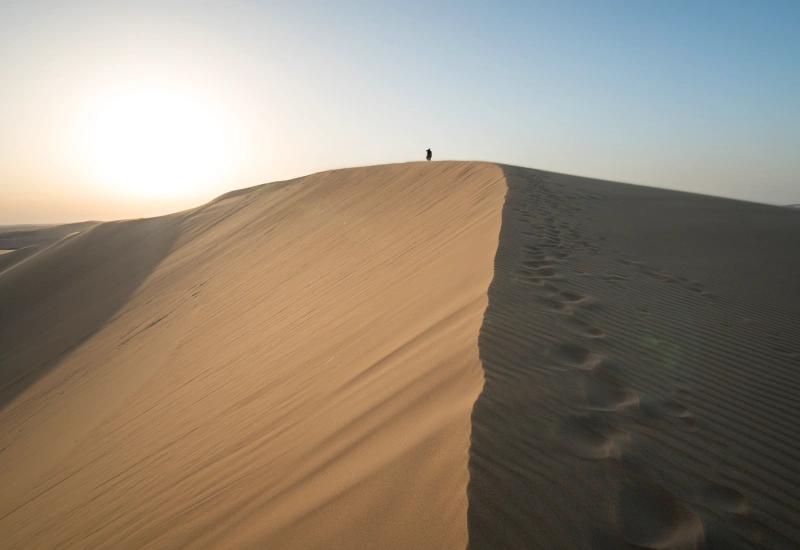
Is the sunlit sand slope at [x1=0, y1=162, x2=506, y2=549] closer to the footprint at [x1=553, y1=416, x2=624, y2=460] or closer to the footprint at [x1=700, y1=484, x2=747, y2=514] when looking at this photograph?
the footprint at [x1=553, y1=416, x2=624, y2=460]

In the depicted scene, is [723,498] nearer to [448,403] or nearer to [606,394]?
[606,394]

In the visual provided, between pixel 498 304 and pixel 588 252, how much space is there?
316 centimetres

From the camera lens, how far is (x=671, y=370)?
278 cm

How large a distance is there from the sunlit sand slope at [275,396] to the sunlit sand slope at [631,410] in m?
0.19

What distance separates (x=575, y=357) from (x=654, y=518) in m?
1.18

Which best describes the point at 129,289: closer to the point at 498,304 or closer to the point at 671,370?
the point at 498,304

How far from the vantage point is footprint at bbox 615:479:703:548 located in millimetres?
1538

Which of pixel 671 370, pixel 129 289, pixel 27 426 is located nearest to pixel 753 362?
pixel 671 370

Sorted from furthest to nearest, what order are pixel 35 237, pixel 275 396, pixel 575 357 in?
1. pixel 35 237
2. pixel 275 396
3. pixel 575 357

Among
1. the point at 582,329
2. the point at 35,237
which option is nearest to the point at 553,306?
the point at 582,329

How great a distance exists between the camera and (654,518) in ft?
5.32

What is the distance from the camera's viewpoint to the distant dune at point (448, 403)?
1.70 metres

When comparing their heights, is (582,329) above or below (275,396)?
above

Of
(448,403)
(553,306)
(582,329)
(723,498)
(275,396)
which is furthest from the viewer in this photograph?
(553,306)
